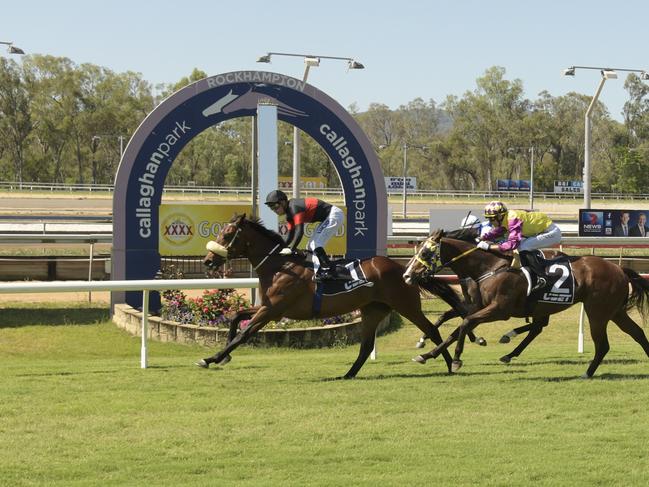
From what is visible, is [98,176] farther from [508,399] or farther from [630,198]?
[508,399]

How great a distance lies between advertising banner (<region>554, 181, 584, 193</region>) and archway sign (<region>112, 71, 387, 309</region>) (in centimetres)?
6215

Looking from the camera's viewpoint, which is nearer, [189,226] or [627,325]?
[627,325]

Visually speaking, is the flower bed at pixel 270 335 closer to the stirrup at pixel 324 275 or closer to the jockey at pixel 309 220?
the jockey at pixel 309 220

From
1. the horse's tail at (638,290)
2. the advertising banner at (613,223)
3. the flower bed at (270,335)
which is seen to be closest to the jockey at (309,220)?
the horse's tail at (638,290)

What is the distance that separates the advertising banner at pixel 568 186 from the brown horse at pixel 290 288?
6902cm

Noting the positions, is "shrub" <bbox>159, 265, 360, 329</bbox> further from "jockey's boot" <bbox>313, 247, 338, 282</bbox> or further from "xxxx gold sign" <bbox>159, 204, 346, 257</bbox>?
"jockey's boot" <bbox>313, 247, 338, 282</bbox>

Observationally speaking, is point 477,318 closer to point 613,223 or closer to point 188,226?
point 188,226

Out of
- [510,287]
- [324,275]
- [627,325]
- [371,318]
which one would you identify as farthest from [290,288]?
[627,325]

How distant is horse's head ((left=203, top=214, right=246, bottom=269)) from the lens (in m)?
8.55

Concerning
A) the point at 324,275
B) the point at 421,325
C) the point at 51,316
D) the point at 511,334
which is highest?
the point at 324,275

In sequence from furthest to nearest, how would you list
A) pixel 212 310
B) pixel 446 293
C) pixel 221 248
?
pixel 212 310 < pixel 446 293 < pixel 221 248

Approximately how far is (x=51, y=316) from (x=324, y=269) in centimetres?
740

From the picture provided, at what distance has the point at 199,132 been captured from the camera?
15.1 meters

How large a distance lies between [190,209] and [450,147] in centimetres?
7356
